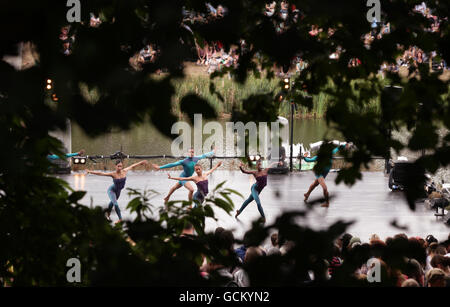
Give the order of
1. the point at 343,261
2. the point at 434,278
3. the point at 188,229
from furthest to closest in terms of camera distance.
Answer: the point at 434,278 → the point at 188,229 → the point at 343,261

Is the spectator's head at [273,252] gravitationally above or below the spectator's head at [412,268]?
above

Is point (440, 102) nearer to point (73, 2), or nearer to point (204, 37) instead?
point (204, 37)

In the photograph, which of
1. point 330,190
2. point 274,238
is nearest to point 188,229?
point 274,238

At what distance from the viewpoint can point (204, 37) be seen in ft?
5.76

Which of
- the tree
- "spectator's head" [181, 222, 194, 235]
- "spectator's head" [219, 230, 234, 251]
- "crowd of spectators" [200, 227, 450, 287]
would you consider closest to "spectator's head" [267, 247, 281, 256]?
"crowd of spectators" [200, 227, 450, 287]

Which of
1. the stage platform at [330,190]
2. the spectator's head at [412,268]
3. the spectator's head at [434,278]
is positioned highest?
the spectator's head at [412,268]

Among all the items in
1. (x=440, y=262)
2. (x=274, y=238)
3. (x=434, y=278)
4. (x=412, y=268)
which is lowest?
(x=440, y=262)

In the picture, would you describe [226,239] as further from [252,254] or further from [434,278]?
[434,278]

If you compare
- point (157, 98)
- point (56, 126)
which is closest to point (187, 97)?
point (157, 98)

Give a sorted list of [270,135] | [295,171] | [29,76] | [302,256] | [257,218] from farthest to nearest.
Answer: [295,171] < [270,135] < [257,218] < [302,256] < [29,76]

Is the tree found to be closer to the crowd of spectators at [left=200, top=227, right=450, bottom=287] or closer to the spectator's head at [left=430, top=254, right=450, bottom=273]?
the crowd of spectators at [left=200, top=227, right=450, bottom=287]

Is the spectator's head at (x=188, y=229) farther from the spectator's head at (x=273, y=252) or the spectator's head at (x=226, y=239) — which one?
the spectator's head at (x=273, y=252)

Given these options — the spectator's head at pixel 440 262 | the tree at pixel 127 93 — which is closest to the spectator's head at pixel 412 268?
the tree at pixel 127 93
